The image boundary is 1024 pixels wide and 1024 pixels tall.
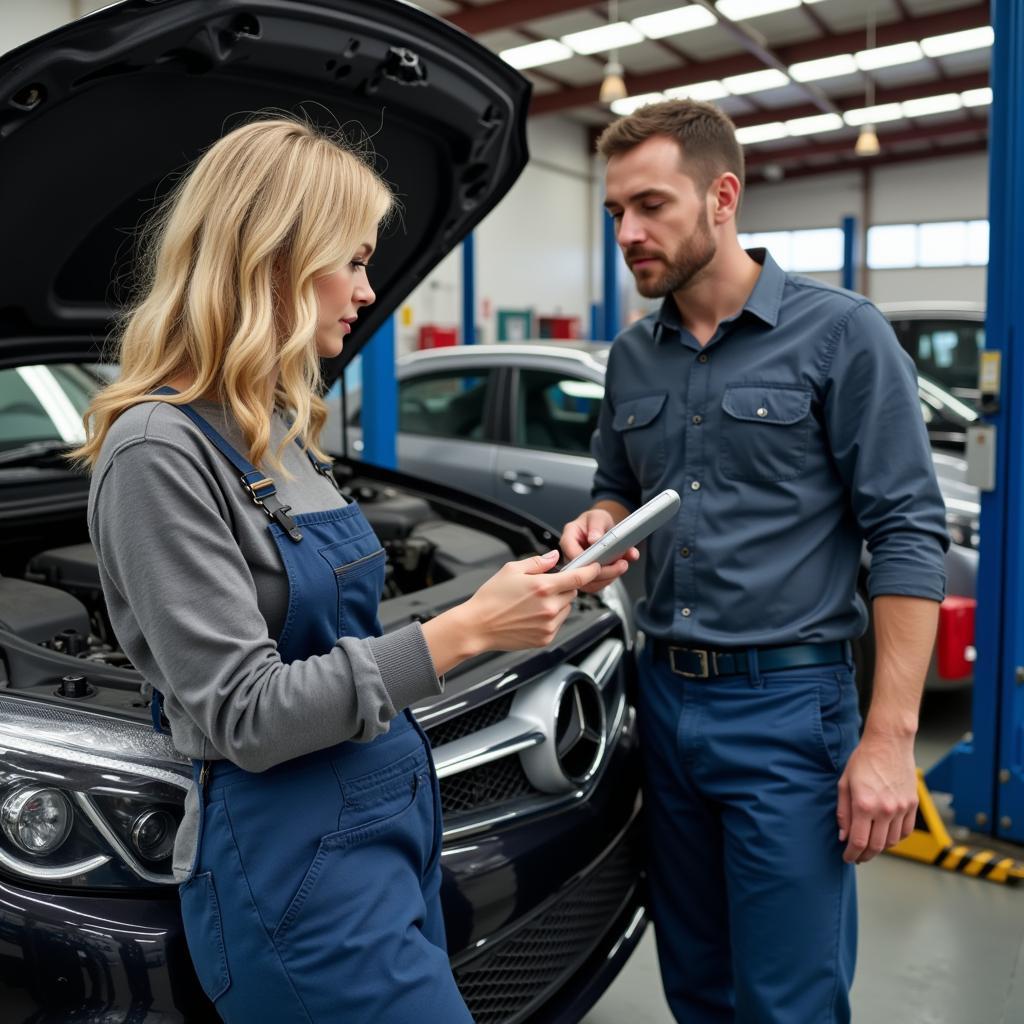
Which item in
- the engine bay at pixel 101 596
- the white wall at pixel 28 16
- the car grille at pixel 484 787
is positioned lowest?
the car grille at pixel 484 787

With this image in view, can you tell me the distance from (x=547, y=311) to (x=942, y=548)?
17.1 metres

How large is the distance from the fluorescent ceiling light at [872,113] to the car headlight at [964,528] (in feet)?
40.1

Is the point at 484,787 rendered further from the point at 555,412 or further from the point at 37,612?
the point at 555,412

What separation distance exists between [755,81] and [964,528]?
12.1 m

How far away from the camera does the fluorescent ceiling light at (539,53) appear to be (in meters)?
12.6

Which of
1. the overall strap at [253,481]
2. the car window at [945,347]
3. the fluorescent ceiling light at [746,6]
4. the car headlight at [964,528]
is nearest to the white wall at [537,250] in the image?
the fluorescent ceiling light at [746,6]

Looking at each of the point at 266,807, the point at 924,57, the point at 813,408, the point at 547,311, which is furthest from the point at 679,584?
the point at 547,311

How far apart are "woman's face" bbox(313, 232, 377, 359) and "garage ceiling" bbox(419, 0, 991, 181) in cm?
1015

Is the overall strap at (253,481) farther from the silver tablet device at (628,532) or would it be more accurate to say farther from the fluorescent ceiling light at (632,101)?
the fluorescent ceiling light at (632,101)

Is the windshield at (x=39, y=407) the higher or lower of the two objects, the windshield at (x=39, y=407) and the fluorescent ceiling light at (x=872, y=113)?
the lower

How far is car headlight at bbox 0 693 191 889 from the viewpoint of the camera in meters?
1.30

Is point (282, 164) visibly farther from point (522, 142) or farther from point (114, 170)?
point (522, 142)

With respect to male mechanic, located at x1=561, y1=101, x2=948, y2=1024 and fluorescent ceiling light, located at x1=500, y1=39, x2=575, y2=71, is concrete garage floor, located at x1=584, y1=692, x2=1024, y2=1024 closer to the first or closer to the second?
Result: male mechanic, located at x1=561, y1=101, x2=948, y2=1024

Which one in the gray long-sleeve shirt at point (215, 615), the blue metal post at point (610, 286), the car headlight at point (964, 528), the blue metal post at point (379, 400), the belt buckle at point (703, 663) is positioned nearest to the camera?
the gray long-sleeve shirt at point (215, 615)
